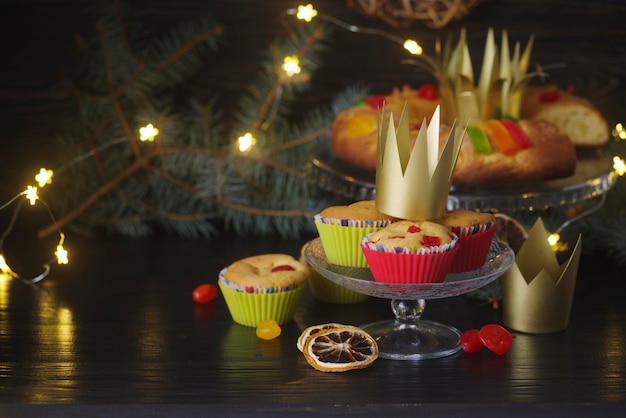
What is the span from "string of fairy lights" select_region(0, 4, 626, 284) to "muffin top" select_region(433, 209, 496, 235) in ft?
1.11

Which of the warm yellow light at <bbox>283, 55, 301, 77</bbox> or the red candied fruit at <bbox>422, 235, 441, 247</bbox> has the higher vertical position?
the warm yellow light at <bbox>283, 55, 301, 77</bbox>

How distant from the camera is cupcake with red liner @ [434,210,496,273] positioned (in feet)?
3.63

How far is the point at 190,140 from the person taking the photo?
1.87 metres

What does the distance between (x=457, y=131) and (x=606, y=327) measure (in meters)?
0.37

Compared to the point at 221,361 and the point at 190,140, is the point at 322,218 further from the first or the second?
the point at 190,140

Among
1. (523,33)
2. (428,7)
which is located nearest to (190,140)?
(428,7)

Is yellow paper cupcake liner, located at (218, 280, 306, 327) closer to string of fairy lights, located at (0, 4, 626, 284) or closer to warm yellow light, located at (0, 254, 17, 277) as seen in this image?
string of fairy lights, located at (0, 4, 626, 284)

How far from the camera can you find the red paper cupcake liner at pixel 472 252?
111cm

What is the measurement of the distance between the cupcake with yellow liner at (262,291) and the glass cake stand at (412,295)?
6 centimetres

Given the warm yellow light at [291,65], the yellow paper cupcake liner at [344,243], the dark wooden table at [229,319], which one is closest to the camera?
the dark wooden table at [229,319]

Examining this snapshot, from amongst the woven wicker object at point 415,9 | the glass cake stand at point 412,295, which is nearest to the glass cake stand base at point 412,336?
the glass cake stand at point 412,295

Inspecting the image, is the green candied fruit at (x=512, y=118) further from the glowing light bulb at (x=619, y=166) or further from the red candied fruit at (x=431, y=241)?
the red candied fruit at (x=431, y=241)

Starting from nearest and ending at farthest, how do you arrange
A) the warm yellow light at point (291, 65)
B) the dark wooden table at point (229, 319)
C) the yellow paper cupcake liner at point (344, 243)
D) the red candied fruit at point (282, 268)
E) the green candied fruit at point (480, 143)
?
1. the dark wooden table at point (229, 319)
2. the yellow paper cupcake liner at point (344, 243)
3. the red candied fruit at point (282, 268)
4. the green candied fruit at point (480, 143)
5. the warm yellow light at point (291, 65)

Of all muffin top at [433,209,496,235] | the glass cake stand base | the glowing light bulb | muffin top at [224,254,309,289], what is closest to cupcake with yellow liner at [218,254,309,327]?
muffin top at [224,254,309,289]
